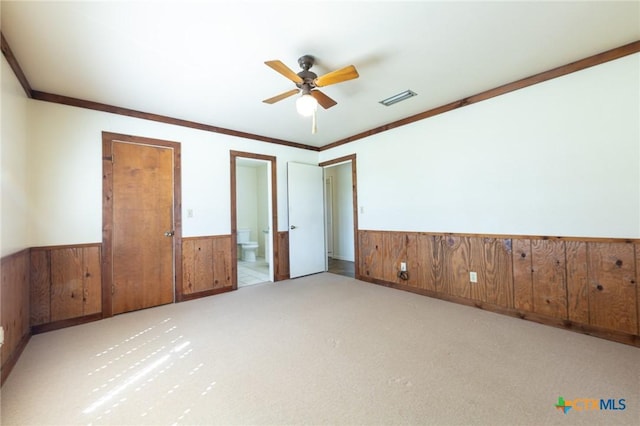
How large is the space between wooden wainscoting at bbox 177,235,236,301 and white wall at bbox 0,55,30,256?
1.51 meters

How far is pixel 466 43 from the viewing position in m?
2.09

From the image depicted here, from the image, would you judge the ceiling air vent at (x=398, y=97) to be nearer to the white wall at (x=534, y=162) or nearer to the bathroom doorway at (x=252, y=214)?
the white wall at (x=534, y=162)

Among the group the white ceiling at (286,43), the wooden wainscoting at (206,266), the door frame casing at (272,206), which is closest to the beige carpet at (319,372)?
the wooden wainscoting at (206,266)

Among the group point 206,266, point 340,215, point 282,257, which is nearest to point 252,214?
point 340,215

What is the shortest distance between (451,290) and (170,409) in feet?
10.1

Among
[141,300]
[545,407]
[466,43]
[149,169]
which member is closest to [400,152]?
[466,43]

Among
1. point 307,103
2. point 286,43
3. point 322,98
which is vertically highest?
point 286,43

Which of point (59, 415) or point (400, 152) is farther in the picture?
point (400, 152)

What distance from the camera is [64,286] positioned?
2.73m

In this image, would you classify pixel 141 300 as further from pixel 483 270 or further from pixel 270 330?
pixel 483 270

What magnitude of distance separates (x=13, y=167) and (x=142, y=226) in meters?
1.25

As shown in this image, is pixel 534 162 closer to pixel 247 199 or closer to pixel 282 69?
pixel 282 69

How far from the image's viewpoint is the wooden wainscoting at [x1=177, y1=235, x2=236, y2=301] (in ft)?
11.6

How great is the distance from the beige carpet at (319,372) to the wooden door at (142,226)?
41cm
